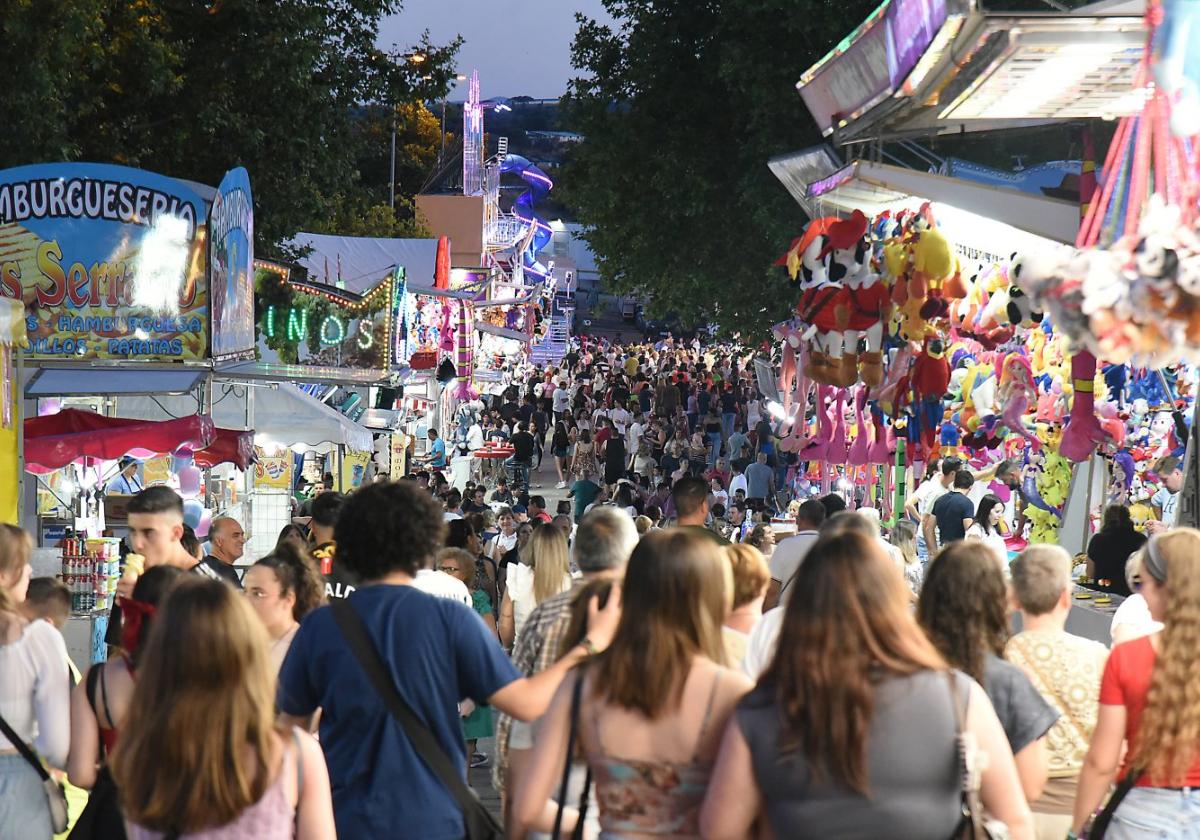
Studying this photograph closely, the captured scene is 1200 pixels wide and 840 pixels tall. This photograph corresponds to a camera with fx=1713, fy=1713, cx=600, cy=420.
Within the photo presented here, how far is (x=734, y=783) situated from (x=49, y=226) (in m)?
11.4

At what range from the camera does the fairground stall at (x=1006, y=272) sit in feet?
22.6

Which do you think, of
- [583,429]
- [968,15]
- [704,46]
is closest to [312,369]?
[968,15]

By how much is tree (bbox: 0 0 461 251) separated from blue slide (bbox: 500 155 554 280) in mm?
37162

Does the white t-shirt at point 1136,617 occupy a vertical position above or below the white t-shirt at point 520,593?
above

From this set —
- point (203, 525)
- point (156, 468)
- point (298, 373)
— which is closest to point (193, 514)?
point (203, 525)

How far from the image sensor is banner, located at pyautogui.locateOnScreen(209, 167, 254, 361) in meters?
14.3

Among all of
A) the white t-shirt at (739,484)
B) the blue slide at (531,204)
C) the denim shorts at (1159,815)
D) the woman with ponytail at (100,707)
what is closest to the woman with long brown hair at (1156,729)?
the denim shorts at (1159,815)

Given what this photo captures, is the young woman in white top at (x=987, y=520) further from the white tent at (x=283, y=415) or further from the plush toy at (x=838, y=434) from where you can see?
the white tent at (x=283, y=415)

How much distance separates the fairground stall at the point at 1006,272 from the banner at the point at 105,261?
16.6 ft

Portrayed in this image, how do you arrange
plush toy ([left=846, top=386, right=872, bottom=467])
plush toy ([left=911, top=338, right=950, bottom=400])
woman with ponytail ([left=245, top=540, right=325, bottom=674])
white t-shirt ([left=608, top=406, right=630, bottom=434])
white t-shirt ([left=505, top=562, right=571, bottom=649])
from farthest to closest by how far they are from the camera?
white t-shirt ([left=608, top=406, right=630, bottom=434]), plush toy ([left=846, top=386, right=872, bottom=467]), plush toy ([left=911, top=338, right=950, bottom=400]), white t-shirt ([left=505, top=562, right=571, bottom=649]), woman with ponytail ([left=245, top=540, right=325, bottom=674])

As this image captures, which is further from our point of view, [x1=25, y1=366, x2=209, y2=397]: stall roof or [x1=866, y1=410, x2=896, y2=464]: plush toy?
[x1=866, y1=410, x2=896, y2=464]: plush toy

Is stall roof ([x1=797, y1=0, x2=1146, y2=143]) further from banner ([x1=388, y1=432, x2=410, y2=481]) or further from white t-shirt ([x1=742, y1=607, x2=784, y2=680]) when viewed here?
banner ([x1=388, y1=432, x2=410, y2=481])

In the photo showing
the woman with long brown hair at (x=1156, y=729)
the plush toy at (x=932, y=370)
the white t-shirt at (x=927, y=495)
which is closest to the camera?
the woman with long brown hair at (x=1156, y=729)

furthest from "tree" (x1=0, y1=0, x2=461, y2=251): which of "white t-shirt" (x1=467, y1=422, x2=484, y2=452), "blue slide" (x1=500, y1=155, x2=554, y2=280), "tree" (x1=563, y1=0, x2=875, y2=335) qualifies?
"blue slide" (x1=500, y1=155, x2=554, y2=280)
